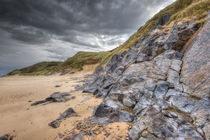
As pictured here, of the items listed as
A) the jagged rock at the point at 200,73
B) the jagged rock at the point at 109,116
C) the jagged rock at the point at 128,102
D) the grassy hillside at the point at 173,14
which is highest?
the grassy hillside at the point at 173,14

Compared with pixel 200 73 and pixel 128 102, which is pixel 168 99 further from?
pixel 200 73

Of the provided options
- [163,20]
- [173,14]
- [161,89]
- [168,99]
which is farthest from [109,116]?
[173,14]

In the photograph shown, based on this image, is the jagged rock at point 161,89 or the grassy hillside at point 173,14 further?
the grassy hillside at point 173,14

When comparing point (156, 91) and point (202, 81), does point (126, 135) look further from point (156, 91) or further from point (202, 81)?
point (202, 81)

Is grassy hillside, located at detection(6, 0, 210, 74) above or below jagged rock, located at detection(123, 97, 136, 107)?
above

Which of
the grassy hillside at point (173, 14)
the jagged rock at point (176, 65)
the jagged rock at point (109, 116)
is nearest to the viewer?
the jagged rock at point (109, 116)

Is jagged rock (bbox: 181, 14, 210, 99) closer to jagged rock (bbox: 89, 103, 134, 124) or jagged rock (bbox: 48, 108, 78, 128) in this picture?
jagged rock (bbox: 89, 103, 134, 124)

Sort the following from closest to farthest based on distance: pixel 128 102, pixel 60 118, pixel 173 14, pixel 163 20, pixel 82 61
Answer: pixel 128 102 < pixel 60 118 < pixel 163 20 < pixel 173 14 < pixel 82 61

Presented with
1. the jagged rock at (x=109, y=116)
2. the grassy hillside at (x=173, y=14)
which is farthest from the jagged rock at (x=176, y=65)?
the grassy hillside at (x=173, y=14)

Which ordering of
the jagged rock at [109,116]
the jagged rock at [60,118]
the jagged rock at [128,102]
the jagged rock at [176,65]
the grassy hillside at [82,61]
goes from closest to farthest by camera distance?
the jagged rock at [109,116] → the jagged rock at [60,118] → the jagged rock at [128,102] → the jagged rock at [176,65] → the grassy hillside at [82,61]

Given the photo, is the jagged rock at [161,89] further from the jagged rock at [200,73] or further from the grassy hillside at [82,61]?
the grassy hillside at [82,61]

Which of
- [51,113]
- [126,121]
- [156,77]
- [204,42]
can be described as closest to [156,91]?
[156,77]

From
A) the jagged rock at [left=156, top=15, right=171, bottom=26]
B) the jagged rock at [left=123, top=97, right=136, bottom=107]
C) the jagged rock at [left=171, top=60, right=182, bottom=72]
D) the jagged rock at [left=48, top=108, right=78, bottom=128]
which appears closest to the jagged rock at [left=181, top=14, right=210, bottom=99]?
the jagged rock at [left=171, top=60, right=182, bottom=72]

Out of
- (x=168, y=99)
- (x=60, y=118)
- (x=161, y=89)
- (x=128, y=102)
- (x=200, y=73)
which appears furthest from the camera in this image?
(x=60, y=118)
